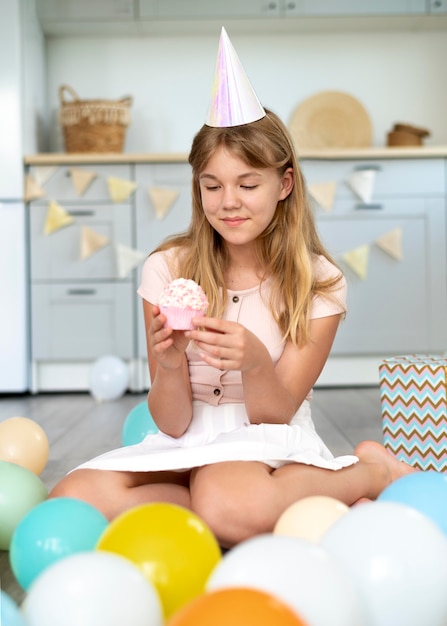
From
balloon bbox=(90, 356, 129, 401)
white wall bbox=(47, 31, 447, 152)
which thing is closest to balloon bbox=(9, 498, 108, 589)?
Result: balloon bbox=(90, 356, 129, 401)

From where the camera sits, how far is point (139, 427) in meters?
2.00

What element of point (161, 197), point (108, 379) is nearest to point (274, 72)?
point (161, 197)

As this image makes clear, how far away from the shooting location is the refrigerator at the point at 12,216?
11.6 feet

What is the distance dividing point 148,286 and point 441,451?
→ 32.1 inches

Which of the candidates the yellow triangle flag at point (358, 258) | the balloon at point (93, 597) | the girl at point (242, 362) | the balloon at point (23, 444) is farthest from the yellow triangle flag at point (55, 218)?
Result: the balloon at point (93, 597)

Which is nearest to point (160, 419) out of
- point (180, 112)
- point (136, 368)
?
point (136, 368)

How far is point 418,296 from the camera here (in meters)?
3.64

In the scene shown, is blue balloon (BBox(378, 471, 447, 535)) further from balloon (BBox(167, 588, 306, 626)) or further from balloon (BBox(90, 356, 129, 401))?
balloon (BBox(90, 356, 129, 401))

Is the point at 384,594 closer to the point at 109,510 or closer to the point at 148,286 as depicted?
the point at 109,510

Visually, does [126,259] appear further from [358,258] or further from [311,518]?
[311,518]

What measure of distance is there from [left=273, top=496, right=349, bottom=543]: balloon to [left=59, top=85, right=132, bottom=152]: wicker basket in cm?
279

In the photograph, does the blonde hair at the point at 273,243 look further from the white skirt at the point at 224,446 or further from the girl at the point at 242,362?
the white skirt at the point at 224,446

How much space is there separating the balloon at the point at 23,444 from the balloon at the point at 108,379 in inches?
58.1

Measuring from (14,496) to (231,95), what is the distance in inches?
31.4
